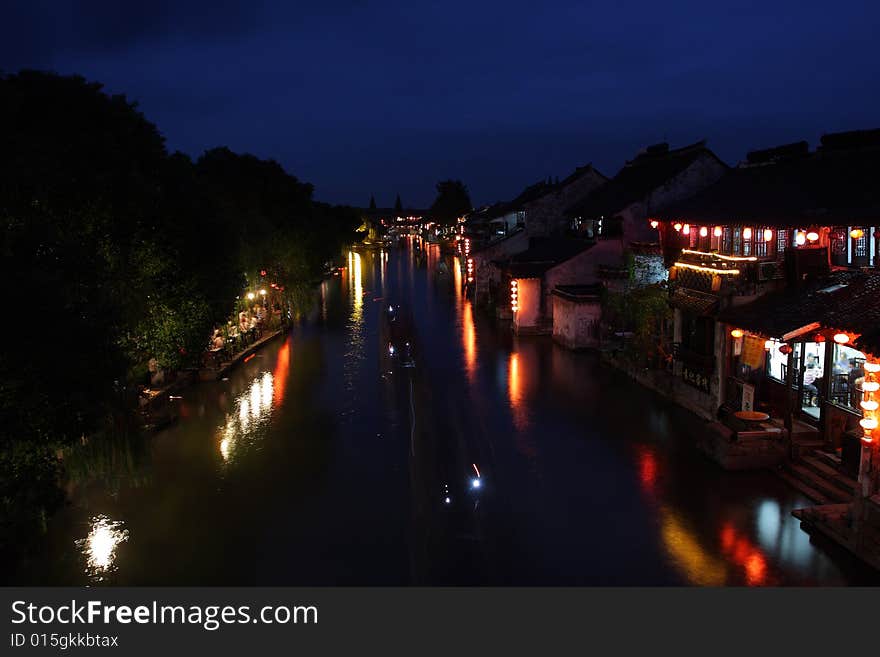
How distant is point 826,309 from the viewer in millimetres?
16953

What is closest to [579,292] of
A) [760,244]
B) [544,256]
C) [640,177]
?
[544,256]

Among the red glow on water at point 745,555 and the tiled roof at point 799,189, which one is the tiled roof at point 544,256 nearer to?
the tiled roof at point 799,189

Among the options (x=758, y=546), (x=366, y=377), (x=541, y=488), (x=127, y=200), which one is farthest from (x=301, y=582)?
(x=366, y=377)

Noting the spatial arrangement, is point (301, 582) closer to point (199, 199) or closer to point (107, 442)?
point (107, 442)

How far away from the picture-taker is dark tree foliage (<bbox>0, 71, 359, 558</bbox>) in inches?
392

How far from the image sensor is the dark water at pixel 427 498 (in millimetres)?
13141

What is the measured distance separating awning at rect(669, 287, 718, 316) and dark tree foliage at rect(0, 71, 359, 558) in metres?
14.6

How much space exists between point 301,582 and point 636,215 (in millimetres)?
30954

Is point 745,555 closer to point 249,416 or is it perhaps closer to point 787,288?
point 787,288

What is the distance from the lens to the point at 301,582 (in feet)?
41.6

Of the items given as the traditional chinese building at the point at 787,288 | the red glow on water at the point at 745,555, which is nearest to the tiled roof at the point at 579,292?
the traditional chinese building at the point at 787,288

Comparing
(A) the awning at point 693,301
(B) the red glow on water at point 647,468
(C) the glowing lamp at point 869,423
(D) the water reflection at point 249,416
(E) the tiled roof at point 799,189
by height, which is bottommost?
(B) the red glow on water at point 647,468

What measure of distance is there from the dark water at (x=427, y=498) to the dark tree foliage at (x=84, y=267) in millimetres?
2612

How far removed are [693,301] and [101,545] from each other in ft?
59.6
